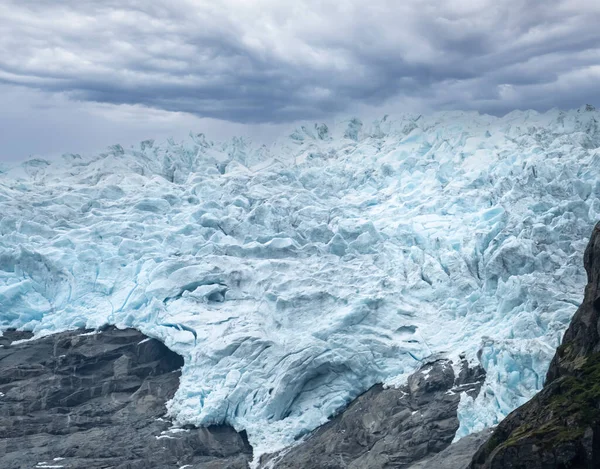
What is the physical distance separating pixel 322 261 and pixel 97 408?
31.6ft

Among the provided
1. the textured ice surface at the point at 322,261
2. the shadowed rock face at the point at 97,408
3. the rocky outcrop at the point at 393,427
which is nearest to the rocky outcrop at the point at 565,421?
the textured ice surface at the point at 322,261

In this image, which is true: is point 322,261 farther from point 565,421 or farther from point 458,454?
point 565,421

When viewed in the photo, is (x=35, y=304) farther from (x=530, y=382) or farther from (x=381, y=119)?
(x=381, y=119)

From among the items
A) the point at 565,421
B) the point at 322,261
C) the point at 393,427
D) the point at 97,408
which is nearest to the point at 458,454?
the point at 393,427

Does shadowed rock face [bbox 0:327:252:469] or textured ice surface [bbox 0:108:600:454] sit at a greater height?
textured ice surface [bbox 0:108:600:454]

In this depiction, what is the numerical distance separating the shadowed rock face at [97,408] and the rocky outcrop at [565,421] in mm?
Result: 9901

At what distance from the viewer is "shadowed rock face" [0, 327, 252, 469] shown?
70.6 feet

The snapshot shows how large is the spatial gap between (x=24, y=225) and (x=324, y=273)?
13091mm

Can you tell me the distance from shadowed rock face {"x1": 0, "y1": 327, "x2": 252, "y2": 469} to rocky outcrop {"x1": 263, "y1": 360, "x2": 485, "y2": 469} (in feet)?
6.88

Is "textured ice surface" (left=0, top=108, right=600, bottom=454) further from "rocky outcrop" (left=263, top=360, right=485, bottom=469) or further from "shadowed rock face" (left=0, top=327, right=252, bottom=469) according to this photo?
"shadowed rock face" (left=0, top=327, right=252, bottom=469)

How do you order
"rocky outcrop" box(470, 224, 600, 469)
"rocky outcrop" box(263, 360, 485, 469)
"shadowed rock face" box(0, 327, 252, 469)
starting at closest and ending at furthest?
"rocky outcrop" box(470, 224, 600, 469), "rocky outcrop" box(263, 360, 485, 469), "shadowed rock face" box(0, 327, 252, 469)

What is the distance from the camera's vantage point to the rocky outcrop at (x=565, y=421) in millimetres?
11320

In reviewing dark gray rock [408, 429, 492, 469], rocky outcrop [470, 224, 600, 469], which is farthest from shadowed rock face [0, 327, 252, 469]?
rocky outcrop [470, 224, 600, 469]

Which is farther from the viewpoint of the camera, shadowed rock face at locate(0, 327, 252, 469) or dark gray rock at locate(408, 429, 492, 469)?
shadowed rock face at locate(0, 327, 252, 469)
